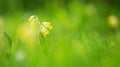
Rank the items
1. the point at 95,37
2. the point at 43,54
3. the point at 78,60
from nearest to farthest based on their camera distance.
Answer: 1. the point at 78,60
2. the point at 43,54
3. the point at 95,37

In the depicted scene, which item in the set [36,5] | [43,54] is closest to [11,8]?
[36,5]

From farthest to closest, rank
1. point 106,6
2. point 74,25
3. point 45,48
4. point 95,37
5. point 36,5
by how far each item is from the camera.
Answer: point 36,5, point 106,6, point 74,25, point 95,37, point 45,48

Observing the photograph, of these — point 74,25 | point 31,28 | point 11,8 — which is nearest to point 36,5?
point 11,8

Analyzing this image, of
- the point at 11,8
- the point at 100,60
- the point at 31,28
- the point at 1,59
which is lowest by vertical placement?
the point at 100,60

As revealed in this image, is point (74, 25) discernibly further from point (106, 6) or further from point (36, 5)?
point (36, 5)

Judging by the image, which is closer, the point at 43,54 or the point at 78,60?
the point at 78,60

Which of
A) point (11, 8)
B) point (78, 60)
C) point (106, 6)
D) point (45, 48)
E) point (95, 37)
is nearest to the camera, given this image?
point (78, 60)

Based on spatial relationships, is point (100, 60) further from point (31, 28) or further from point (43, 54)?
point (31, 28)

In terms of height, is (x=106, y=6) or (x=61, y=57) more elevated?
(x=106, y=6)

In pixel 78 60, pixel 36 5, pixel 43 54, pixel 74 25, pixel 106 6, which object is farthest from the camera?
pixel 36 5
